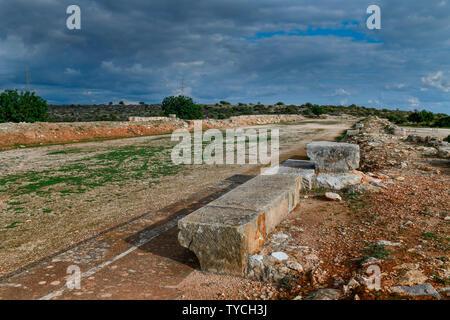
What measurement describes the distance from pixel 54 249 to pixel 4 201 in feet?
11.7

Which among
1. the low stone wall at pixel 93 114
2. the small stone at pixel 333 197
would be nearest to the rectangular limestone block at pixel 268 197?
the small stone at pixel 333 197

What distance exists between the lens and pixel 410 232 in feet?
15.0

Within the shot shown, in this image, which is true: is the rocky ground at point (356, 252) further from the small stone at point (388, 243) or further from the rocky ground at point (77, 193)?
the rocky ground at point (77, 193)

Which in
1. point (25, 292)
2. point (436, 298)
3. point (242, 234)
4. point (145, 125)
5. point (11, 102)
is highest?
point (11, 102)

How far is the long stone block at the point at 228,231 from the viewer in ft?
12.5

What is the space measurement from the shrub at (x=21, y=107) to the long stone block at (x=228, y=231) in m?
30.8

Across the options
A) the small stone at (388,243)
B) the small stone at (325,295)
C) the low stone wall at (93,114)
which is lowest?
the small stone at (325,295)

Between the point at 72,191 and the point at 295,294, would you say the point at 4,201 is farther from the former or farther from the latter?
the point at 295,294

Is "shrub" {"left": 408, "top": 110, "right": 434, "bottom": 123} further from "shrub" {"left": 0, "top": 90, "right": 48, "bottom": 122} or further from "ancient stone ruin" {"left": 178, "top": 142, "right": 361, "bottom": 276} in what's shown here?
"shrub" {"left": 0, "top": 90, "right": 48, "bottom": 122}

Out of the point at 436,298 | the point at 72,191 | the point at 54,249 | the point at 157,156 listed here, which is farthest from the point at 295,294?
the point at 157,156

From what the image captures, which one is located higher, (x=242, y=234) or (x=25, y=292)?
(x=242, y=234)

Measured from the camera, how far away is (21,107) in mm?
29031

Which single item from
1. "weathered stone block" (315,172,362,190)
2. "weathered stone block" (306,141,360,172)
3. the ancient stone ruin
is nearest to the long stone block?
the ancient stone ruin

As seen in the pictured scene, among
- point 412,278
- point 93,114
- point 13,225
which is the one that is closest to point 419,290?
point 412,278
